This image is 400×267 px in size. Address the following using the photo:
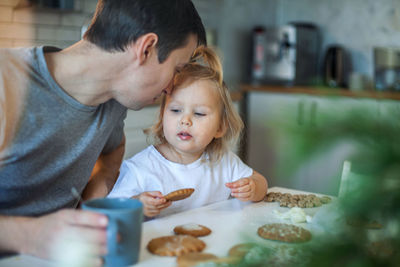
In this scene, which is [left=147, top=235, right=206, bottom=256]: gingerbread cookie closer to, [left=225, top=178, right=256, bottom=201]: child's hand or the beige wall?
[left=225, top=178, right=256, bottom=201]: child's hand

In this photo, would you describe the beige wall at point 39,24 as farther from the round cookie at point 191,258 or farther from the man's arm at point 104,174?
the round cookie at point 191,258

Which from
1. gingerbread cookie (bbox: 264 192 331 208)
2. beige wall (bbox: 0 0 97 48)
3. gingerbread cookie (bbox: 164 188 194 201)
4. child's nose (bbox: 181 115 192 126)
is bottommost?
gingerbread cookie (bbox: 264 192 331 208)

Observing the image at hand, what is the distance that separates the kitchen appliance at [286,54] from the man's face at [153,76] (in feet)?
7.99

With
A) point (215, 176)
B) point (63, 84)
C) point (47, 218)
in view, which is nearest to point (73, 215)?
point (47, 218)

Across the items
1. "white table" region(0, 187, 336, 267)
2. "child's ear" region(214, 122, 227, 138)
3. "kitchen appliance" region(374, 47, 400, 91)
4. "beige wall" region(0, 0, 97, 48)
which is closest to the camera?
"white table" region(0, 187, 336, 267)

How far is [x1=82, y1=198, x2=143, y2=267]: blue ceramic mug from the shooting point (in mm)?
593

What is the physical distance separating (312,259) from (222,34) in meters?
3.49

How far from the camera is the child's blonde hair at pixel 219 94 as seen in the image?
4.39 feet

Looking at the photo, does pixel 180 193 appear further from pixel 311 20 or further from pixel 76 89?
pixel 311 20

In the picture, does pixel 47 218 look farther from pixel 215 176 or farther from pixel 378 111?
pixel 215 176

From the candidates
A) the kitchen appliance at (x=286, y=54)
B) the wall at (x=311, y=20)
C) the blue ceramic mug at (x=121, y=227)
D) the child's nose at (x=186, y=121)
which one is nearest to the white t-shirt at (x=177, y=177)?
the child's nose at (x=186, y=121)

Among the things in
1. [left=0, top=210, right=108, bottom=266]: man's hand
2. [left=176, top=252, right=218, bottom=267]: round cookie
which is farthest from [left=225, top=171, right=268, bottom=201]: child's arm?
[left=0, top=210, right=108, bottom=266]: man's hand

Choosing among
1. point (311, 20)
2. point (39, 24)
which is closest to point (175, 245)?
point (39, 24)

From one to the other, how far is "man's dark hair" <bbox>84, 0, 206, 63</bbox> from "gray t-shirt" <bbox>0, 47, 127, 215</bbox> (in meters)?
0.14
